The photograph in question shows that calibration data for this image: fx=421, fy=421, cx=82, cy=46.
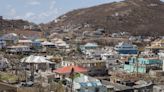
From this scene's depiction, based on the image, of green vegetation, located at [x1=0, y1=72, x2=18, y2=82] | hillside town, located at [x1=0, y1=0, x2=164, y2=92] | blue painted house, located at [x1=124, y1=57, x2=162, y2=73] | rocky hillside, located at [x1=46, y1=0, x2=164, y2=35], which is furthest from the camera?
rocky hillside, located at [x1=46, y1=0, x2=164, y2=35]

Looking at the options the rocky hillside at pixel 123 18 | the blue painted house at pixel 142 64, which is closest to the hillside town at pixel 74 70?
the blue painted house at pixel 142 64

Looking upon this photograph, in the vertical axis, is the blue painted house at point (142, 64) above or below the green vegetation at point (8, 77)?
below

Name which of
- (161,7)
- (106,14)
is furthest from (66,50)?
(161,7)

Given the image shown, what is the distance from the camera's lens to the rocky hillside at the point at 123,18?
258 feet

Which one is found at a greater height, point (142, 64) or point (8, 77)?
point (8, 77)

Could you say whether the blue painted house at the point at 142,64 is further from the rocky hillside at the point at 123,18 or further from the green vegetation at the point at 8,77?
the rocky hillside at the point at 123,18

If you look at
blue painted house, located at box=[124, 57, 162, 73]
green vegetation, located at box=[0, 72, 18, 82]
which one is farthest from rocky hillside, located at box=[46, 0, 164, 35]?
green vegetation, located at box=[0, 72, 18, 82]

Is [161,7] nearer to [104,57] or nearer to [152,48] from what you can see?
[152,48]

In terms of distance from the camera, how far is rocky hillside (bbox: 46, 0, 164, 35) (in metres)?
78.6

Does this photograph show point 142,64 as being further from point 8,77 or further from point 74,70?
point 8,77

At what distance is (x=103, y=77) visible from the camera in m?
30.9

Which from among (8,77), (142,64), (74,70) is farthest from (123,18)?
(8,77)

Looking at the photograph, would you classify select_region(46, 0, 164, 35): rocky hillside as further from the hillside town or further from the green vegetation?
the green vegetation

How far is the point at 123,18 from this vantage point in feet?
275
